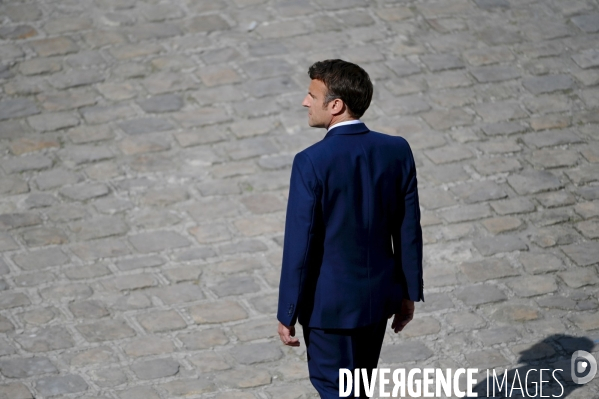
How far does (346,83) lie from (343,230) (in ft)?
2.07

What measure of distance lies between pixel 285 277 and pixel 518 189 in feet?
10.9

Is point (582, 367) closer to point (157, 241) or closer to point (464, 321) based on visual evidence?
point (464, 321)

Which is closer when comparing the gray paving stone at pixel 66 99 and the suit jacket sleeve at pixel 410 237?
the suit jacket sleeve at pixel 410 237

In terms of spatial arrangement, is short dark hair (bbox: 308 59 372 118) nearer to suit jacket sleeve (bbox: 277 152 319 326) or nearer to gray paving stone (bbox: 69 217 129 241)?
suit jacket sleeve (bbox: 277 152 319 326)

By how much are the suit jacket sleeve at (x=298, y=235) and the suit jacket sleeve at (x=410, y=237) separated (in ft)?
1.52

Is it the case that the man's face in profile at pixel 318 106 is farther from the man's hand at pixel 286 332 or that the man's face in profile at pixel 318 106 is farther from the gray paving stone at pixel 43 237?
the gray paving stone at pixel 43 237

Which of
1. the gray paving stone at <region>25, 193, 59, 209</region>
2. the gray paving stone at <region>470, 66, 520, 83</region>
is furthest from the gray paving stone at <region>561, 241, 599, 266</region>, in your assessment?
the gray paving stone at <region>25, 193, 59, 209</region>

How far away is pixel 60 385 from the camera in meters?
4.85

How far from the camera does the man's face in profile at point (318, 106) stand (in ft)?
12.1

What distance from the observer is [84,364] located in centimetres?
502

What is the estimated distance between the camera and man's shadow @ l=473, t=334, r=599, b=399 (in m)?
4.65

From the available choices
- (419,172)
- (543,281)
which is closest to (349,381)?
(543,281)

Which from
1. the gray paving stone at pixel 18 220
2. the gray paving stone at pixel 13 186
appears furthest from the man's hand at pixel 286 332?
the gray paving stone at pixel 13 186

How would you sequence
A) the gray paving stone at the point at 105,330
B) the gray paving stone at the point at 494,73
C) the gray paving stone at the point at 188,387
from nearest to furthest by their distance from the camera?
the gray paving stone at the point at 188,387 → the gray paving stone at the point at 105,330 → the gray paving stone at the point at 494,73
